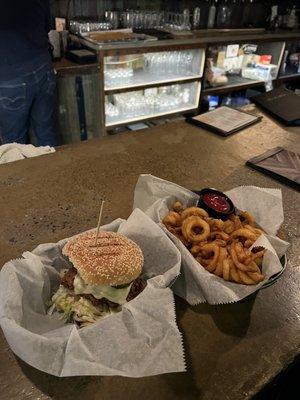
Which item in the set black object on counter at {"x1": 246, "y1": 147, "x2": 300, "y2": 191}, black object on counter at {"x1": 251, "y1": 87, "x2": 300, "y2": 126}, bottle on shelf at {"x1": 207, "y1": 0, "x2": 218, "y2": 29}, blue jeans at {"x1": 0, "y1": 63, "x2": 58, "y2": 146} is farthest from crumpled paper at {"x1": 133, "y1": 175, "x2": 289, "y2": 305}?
bottle on shelf at {"x1": 207, "y1": 0, "x2": 218, "y2": 29}

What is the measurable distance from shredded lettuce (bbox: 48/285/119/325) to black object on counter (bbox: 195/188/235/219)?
500 mm

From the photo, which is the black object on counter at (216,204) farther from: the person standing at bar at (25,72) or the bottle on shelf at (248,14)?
the bottle on shelf at (248,14)

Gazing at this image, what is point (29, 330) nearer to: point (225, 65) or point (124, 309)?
point (124, 309)

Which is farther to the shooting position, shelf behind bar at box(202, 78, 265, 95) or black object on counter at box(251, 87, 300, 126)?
shelf behind bar at box(202, 78, 265, 95)

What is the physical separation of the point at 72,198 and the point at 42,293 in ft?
1.90

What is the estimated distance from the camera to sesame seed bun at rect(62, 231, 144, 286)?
33.6 inches

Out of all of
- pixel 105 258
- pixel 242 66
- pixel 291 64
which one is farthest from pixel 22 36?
pixel 291 64

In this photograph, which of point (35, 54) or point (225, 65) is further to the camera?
point (225, 65)

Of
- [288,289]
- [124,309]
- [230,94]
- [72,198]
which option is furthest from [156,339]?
[230,94]

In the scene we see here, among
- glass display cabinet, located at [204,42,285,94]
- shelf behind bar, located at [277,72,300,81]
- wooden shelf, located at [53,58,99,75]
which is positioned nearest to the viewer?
wooden shelf, located at [53,58,99,75]

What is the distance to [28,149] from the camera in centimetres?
188

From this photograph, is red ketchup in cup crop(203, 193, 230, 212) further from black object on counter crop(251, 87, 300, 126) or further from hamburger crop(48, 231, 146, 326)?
black object on counter crop(251, 87, 300, 126)

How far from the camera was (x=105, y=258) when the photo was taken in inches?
34.9

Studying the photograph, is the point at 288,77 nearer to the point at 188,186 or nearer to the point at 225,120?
the point at 225,120
